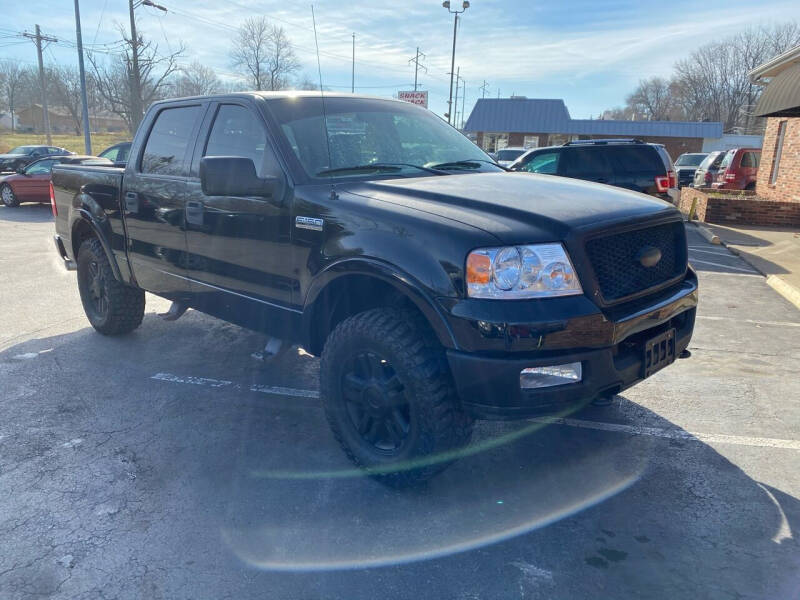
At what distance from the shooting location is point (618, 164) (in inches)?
403

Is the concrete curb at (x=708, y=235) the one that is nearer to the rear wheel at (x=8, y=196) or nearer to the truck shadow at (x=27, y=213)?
the truck shadow at (x=27, y=213)

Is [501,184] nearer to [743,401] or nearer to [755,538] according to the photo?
[755,538]

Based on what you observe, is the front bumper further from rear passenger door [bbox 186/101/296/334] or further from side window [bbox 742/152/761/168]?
side window [bbox 742/152/761/168]

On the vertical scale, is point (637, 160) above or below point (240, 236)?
above

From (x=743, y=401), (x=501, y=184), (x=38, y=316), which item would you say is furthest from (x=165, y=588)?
(x=38, y=316)

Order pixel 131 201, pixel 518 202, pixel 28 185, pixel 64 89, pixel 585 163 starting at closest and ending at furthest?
1. pixel 518 202
2. pixel 131 201
3. pixel 585 163
4. pixel 28 185
5. pixel 64 89

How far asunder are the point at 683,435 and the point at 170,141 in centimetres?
404

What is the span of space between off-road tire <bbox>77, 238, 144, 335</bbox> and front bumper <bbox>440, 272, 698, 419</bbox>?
3815mm

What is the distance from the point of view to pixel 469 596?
94.7 inches

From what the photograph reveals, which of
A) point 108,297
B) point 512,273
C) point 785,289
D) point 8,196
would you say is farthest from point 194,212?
point 8,196

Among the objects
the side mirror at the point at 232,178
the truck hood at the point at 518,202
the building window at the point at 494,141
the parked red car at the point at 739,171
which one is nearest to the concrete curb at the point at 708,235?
the parked red car at the point at 739,171

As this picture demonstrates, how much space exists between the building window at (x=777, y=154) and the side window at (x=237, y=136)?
17.4 m

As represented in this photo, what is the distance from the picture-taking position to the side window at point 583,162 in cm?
1024

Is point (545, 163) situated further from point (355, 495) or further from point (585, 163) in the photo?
point (355, 495)
